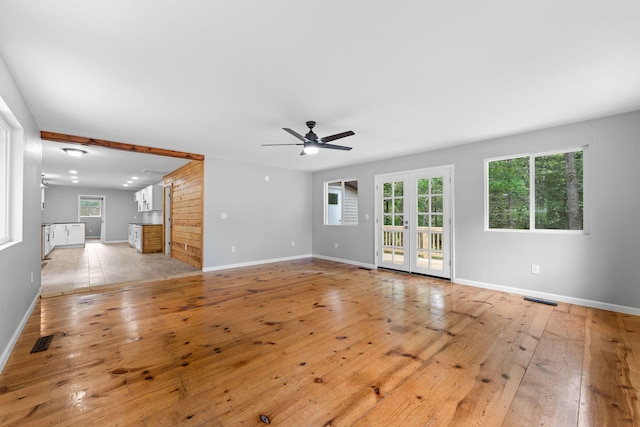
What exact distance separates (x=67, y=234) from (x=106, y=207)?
2.69 meters

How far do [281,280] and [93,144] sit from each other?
378 cm

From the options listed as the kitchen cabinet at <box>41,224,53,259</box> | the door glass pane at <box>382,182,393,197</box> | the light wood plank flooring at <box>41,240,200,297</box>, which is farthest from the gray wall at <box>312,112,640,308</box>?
the kitchen cabinet at <box>41,224,53,259</box>

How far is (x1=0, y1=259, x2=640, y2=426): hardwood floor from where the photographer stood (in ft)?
5.27

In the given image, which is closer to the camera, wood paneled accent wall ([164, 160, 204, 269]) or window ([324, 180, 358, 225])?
wood paneled accent wall ([164, 160, 204, 269])

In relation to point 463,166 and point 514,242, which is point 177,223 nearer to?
point 463,166

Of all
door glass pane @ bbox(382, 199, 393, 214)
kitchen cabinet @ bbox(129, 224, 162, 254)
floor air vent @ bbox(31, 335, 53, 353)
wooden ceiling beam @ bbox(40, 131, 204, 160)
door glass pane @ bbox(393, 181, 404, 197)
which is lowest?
floor air vent @ bbox(31, 335, 53, 353)

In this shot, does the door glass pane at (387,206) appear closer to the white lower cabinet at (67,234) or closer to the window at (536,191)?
the window at (536,191)

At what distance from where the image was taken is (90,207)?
12273 mm

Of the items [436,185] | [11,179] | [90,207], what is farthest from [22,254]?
[90,207]

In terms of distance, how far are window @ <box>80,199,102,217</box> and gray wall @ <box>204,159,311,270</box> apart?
32.7ft

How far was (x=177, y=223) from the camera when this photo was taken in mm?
7082

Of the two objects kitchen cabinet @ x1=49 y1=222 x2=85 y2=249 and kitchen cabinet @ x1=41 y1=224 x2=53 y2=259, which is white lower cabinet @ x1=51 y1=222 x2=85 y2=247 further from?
kitchen cabinet @ x1=41 y1=224 x2=53 y2=259

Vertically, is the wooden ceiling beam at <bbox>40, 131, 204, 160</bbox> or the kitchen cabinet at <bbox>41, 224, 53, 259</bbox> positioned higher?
the wooden ceiling beam at <bbox>40, 131, 204, 160</bbox>

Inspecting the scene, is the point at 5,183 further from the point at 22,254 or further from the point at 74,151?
the point at 74,151
